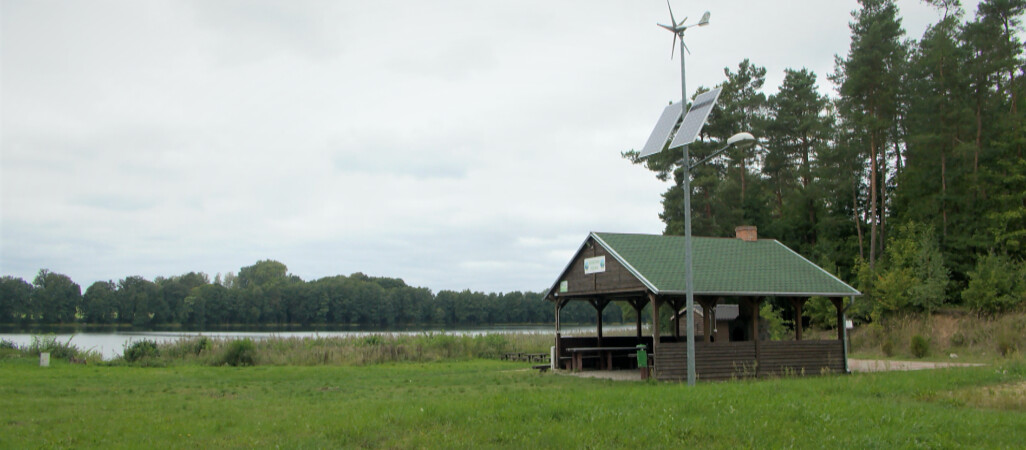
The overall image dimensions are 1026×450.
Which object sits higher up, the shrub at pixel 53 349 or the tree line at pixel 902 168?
the tree line at pixel 902 168

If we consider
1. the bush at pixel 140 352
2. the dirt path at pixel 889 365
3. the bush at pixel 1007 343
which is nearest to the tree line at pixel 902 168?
the bush at pixel 1007 343

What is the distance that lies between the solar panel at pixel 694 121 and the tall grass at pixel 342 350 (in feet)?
51.8

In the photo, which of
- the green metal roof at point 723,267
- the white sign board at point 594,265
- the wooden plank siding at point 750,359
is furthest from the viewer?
the white sign board at point 594,265

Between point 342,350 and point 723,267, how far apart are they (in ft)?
49.2

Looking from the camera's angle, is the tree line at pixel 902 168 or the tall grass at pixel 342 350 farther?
the tree line at pixel 902 168

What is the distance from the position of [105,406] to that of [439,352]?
17220mm

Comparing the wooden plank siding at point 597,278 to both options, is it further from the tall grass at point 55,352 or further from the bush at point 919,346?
the tall grass at point 55,352

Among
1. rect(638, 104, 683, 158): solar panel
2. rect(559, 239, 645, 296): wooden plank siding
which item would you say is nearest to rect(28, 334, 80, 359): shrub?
rect(559, 239, 645, 296): wooden plank siding

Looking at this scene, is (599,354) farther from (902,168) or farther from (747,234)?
(902,168)

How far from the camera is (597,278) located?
19734 mm

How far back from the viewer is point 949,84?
3136 centimetres

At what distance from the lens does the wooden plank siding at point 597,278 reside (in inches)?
722

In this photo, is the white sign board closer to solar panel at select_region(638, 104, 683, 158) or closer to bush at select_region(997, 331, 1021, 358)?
solar panel at select_region(638, 104, 683, 158)

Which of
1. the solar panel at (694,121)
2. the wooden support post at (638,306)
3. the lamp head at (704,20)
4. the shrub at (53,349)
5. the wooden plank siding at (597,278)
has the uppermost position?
the lamp head at (704,20)
